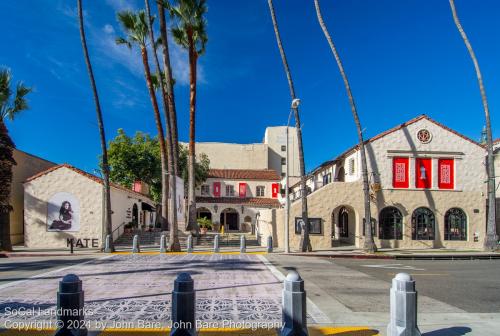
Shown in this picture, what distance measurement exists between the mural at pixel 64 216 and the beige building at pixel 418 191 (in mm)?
11760

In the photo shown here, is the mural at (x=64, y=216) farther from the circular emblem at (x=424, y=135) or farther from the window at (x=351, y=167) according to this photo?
the circular emblem at (x=424, y=135)

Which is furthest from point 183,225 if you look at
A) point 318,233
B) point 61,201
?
point 318,233

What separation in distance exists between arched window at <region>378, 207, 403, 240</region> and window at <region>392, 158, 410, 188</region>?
1569 millimetres

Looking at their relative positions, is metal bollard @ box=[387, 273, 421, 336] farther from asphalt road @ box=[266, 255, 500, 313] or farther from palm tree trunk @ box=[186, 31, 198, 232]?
palm tree trunk @ box=[186, 31, 198, 232]

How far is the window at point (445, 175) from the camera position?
2427 cm

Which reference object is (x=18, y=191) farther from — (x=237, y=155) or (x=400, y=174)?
(x=237, y=155)

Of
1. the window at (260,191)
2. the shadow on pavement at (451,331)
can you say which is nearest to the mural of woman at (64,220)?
the shadow on pavement at (451,331)

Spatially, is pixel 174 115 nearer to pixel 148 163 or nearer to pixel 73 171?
pixel 73 171

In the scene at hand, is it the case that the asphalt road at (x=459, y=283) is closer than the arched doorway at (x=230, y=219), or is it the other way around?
the asphalt road at (x=459, y=283)

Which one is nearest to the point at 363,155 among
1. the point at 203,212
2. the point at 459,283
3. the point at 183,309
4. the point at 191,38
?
the point at 459,283

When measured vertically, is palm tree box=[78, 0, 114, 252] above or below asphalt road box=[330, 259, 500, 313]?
above

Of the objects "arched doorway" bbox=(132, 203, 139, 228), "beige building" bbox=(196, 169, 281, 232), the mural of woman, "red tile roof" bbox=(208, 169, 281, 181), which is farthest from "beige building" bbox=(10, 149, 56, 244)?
"red tile roof" bbox=(208, 169, 281, 181)

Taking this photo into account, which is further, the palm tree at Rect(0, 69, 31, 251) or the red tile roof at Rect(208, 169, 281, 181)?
the red tile roof at Rect(208, 169, 281, 181)

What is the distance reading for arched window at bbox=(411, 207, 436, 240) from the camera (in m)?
23.9
